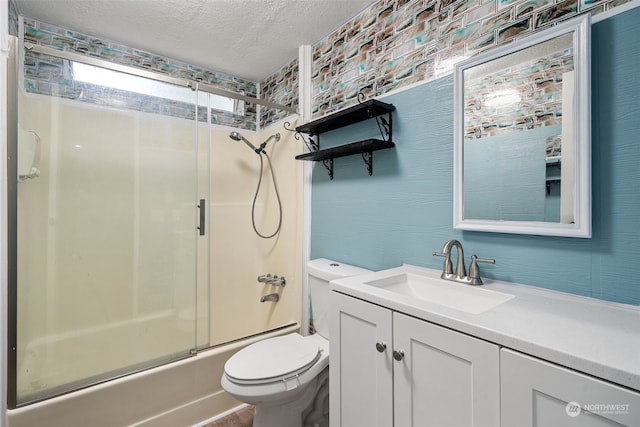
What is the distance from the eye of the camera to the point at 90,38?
200cm

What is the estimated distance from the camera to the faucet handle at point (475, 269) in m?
1.16

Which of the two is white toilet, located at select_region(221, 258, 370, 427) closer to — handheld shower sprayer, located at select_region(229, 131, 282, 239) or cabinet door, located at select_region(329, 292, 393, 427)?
cabinet door, located at select_region(329, 292, 393, 427)

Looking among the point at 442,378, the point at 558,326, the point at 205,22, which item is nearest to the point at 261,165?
the point at 205,22

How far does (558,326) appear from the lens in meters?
0.77

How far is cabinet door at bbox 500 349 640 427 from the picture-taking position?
0.58 metres

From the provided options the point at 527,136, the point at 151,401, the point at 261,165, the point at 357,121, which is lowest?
the point at 151,401

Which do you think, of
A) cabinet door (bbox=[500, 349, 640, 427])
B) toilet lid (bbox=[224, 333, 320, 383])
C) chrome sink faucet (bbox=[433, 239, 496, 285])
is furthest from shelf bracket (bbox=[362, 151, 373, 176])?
cabinet door (bbox=[500, 349, 640, 427])

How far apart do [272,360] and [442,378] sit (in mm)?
844

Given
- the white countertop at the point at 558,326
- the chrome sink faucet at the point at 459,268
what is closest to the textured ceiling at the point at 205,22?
the chrome sink faucet at the point at 459,268

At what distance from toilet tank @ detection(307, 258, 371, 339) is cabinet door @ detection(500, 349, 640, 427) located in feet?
3.06
